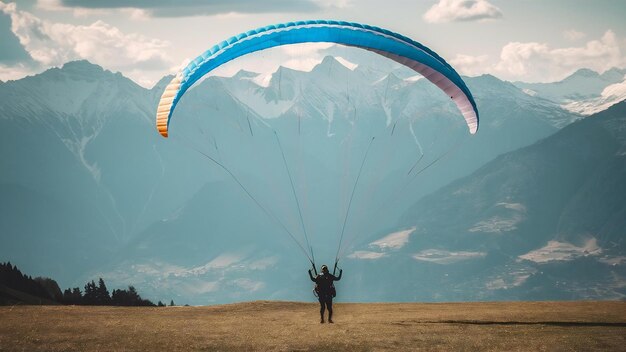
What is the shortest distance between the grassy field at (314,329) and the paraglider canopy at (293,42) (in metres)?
9.86

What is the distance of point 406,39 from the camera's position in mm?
38875

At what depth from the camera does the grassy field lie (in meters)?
28.4

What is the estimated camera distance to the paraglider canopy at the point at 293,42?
36.7m

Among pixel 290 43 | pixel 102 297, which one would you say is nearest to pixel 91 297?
pixel 102 297

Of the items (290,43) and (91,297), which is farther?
(91,297)

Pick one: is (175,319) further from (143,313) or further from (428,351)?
(428,351)

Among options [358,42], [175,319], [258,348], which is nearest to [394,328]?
[258,348]

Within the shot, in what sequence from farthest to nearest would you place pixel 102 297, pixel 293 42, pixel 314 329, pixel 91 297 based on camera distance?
pixel 102 297 < pixel 91 297 < pixel 293 42 < pixel 314 329

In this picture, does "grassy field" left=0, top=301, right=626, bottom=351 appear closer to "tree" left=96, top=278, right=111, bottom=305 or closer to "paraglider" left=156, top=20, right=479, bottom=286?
"paraglider" left=156, top=20, right=479, bottom=286

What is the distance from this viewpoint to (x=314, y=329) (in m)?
32.7

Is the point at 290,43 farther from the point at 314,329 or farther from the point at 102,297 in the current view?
the point at 102,297

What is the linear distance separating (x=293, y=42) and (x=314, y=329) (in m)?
14.7

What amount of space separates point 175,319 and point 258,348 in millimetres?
11774

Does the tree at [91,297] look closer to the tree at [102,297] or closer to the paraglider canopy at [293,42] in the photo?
the tree at [102,297]
